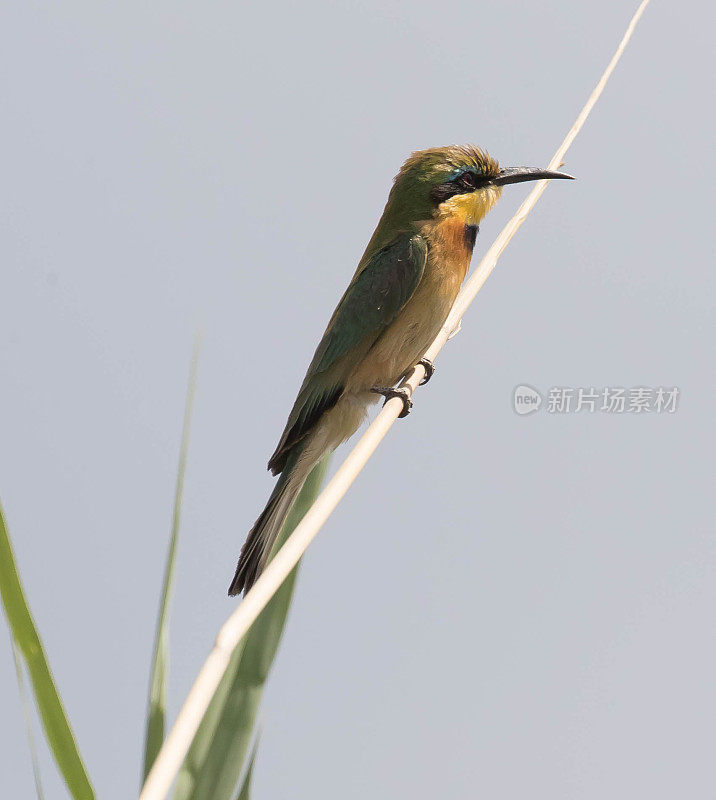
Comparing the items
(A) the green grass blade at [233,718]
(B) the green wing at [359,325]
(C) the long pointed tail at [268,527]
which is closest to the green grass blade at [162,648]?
(A) the green grass blade at [233,718]

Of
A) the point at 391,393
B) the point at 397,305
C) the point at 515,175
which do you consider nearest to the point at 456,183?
the point at 515,175

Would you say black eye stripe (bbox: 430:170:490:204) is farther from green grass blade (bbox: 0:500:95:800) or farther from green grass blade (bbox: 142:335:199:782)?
green grass blade (bbox: 0:500:95:800)

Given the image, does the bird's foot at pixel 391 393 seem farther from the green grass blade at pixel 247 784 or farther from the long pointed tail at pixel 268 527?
the green grass blade at pixel 247 784

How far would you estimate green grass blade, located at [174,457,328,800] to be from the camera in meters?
1.52

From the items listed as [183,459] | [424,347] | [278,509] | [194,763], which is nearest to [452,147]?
[424,347]

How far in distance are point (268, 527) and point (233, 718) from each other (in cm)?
93

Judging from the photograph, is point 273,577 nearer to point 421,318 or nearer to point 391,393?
point 391,393

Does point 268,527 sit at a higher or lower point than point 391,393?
lower

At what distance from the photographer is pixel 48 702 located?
1274mm

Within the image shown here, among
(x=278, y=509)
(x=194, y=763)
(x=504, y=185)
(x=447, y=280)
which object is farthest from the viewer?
(x=504, y=185)

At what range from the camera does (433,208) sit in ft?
9.77

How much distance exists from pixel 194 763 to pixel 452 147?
2.06m

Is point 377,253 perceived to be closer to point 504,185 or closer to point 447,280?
point 447,280

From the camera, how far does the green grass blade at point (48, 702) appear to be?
1238 millimetres
